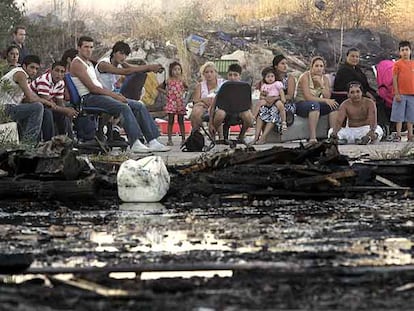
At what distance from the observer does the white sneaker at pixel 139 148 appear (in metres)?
→ 11.4

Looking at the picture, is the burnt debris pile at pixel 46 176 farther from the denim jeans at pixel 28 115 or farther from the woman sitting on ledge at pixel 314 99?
the woman sitting on ledge at pixel 314 99

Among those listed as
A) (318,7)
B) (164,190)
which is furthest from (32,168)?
(318,7)

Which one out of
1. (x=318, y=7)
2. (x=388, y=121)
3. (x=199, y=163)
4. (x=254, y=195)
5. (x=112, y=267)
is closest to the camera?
(x=112, y=267)

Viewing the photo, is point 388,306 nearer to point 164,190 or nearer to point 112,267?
point 112,267

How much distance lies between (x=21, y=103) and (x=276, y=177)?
5.43 metres

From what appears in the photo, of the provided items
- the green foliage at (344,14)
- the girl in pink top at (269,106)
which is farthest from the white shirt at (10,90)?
the green foliage at (344,14)

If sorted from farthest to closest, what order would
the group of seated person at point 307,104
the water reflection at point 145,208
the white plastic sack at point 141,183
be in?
the group of seated person at point 307,104, the white plastic sack at point 141,183, the water reflection at point 145,208

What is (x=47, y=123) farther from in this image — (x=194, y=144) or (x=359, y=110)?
(x=359, y=110)

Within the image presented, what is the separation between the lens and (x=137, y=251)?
4.55 meters

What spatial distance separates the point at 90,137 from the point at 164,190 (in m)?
5.76

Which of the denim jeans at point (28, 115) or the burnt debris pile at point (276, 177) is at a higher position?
the burnt debris pile at point (276, 177)

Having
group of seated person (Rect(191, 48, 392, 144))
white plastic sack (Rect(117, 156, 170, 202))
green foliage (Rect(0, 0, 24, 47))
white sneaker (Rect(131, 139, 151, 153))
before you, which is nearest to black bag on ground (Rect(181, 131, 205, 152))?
white sneaker (Rect(131, 139, 151, 153))

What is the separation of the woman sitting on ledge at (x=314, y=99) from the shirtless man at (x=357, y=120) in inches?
12.2

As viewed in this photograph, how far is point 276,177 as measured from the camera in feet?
23.0
